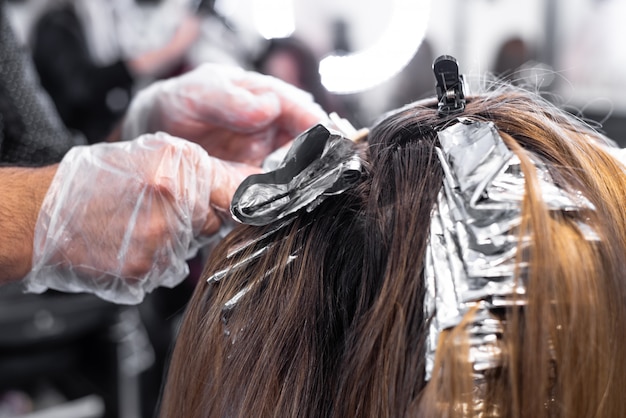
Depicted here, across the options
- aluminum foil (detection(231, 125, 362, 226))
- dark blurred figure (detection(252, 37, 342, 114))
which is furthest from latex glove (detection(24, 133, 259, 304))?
dark blurred figure (detection(252, 37, 342, 114))

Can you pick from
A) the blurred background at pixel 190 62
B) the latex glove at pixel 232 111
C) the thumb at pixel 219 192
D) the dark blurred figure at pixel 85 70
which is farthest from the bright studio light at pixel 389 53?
the thumb at pixel 219 192

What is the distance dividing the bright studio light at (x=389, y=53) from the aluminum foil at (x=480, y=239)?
1.44 metres

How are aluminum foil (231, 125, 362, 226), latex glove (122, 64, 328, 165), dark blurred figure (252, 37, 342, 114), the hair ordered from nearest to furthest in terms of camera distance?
the hair → aluminum foil (231, 125, 362, 226) → latex glove (122, 64, 328, 165) → dark blurred figure (252, 37, 342, 114)

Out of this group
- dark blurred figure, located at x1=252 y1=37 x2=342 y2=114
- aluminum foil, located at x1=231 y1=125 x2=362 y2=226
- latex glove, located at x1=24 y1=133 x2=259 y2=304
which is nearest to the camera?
aluminum foil, located at x1=231 y1=125 x2=362 y2=226

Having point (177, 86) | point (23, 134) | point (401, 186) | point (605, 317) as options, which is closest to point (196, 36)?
point (23, 134)

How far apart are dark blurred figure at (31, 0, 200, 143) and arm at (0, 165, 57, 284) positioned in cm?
104

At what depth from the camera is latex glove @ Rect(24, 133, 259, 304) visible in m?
0.74

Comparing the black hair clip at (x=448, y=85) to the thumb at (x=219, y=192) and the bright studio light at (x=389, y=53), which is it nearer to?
the thumb at (x=219, y=192)

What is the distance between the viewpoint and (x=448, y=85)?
0.65m

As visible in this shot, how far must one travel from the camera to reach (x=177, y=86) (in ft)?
3.18

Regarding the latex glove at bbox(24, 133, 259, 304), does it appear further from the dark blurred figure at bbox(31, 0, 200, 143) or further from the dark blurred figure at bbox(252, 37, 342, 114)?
the dark blurred figure at bbox(252, 37, 342, 114)

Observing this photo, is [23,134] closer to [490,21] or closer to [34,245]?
[34,245]

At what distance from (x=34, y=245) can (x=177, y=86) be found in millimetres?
326

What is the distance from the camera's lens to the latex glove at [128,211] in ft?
2.42
